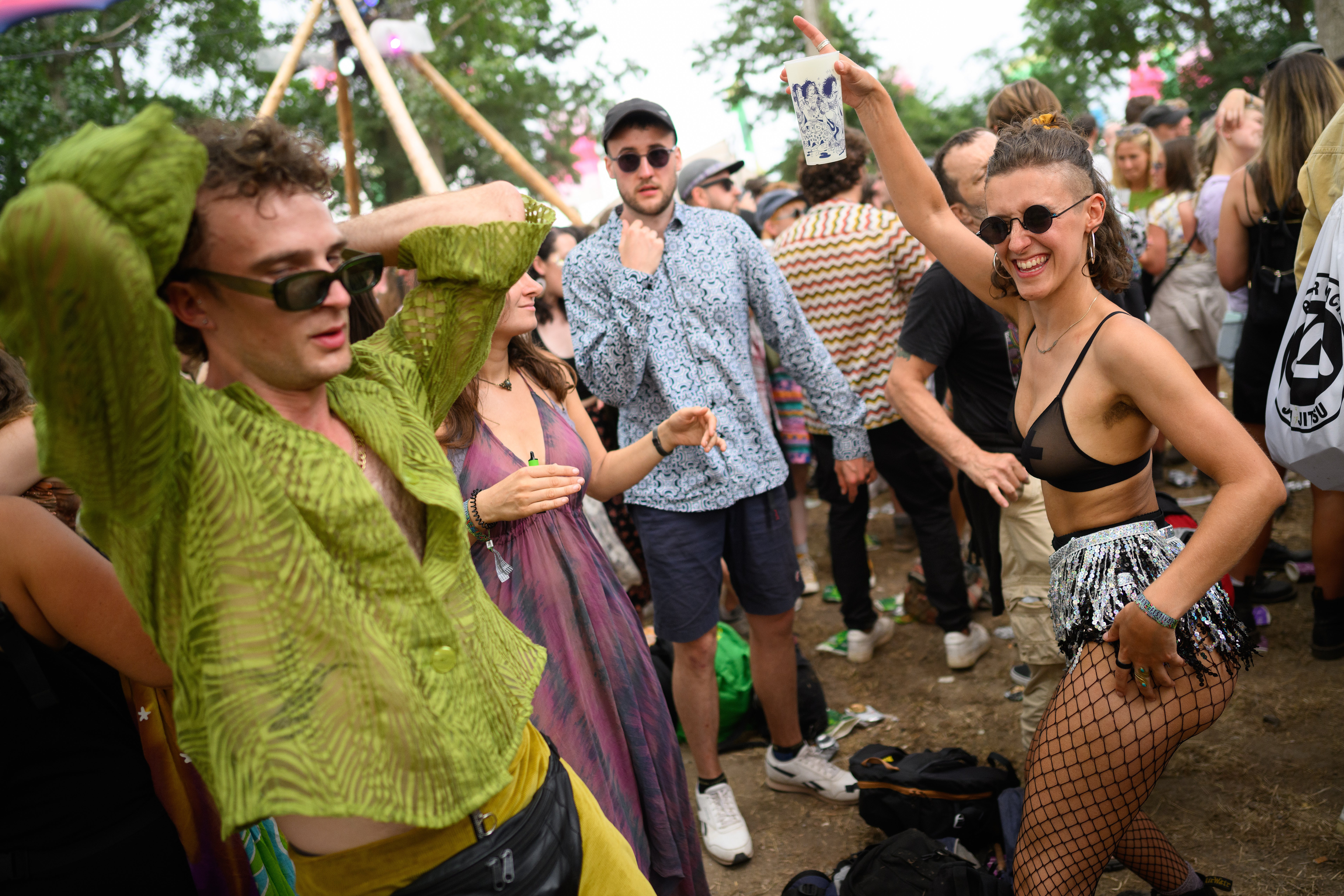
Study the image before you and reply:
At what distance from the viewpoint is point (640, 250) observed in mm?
3117

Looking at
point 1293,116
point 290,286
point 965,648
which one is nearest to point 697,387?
point 290,286

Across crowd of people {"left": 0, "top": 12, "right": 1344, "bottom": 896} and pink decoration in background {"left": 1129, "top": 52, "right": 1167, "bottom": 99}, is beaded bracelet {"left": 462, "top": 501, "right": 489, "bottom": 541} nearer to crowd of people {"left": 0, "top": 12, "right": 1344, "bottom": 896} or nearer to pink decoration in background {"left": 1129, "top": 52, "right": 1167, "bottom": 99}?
crowd of people {"left": 0, "top": 12, "right": 1344, "bottom": 896}

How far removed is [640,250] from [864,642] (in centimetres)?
246

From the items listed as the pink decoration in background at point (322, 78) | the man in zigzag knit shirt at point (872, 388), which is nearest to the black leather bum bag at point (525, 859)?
the man in zigzag knit shirt at point (872, 388)

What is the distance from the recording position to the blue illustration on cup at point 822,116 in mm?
2340

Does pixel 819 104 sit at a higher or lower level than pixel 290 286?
higher

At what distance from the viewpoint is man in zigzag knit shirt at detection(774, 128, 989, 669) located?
14.2ft

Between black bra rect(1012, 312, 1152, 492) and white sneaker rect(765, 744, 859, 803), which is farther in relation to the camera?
white sneaker rect(765, 744, 859, 803)

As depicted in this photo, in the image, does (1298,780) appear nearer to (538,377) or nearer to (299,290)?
(538,377)

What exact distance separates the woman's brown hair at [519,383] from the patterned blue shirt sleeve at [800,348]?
86cm

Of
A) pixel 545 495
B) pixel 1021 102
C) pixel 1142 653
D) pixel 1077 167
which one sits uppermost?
pixel 1021 102

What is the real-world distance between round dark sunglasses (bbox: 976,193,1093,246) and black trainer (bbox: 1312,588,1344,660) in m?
2.47

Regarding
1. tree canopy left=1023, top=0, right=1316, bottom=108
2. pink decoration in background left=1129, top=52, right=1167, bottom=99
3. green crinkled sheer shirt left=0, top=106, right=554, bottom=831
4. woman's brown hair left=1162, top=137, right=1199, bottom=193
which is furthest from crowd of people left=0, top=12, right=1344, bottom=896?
pink decoration in background left=1129, top=52, right=1167, bottom=99

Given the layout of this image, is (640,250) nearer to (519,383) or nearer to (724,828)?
(519,383)
